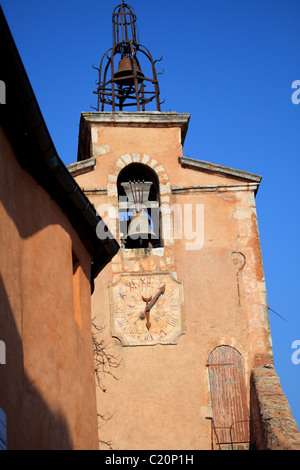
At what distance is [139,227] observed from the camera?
576 inches

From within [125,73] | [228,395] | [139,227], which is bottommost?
[228,395]

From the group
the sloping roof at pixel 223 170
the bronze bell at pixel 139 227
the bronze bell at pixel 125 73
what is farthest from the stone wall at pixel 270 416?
the bronze bell at pixel 125 73

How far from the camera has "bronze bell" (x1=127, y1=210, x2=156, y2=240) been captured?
14.6 metres

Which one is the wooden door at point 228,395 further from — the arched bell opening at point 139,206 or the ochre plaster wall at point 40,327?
the ochre plaster wall at point 40,327

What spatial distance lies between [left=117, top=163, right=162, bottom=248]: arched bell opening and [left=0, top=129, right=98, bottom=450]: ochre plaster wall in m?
4.86

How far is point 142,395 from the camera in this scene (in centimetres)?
1384

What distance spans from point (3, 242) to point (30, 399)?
1.25 meters

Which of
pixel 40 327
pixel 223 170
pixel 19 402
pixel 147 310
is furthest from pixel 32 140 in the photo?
pixel 223 170

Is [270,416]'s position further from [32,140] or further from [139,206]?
[32,140]

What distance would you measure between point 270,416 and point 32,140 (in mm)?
6612

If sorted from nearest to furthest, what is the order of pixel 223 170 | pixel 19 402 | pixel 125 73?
pixel 19 402 → pixel 223 170 → pixel 125 73

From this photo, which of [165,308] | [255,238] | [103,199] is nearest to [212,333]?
[165,308]

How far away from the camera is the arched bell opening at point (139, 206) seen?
14.7 meters
